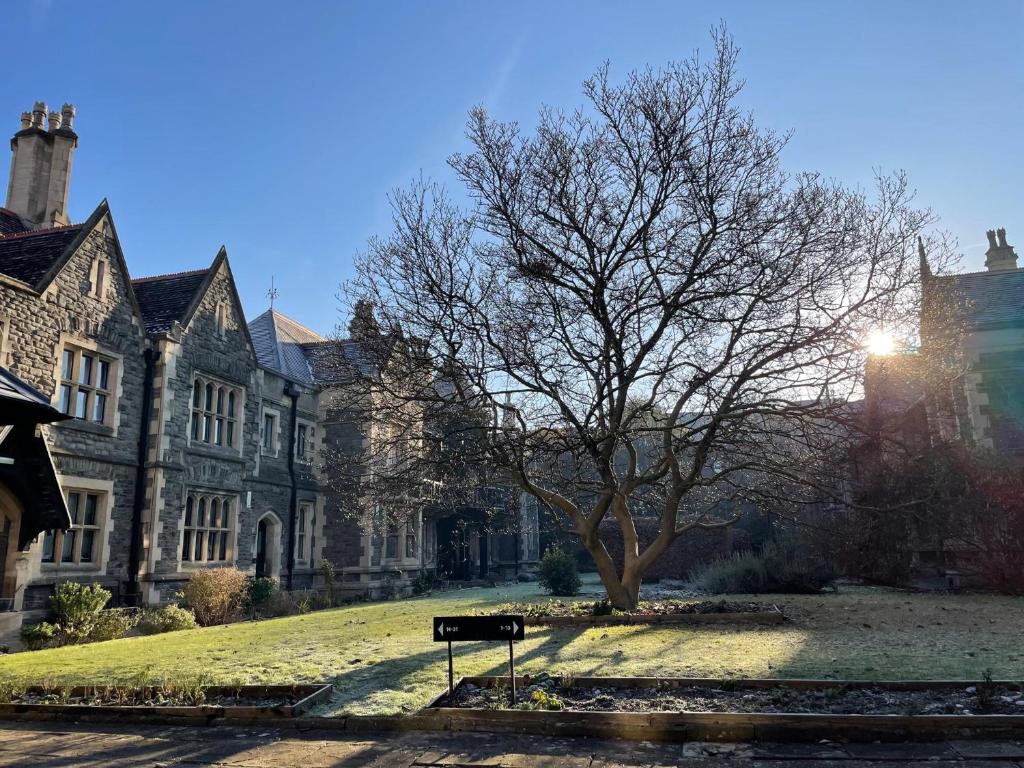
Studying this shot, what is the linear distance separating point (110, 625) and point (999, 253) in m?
32.3

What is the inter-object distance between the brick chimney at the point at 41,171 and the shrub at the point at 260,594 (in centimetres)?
1259

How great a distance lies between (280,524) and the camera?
947 inches

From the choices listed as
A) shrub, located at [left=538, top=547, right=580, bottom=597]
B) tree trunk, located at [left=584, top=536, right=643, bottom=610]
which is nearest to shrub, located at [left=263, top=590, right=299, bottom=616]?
shrub, located at [left=538, top=547, right=580, bottom=597]

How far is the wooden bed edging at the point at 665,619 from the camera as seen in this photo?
43.1 feet

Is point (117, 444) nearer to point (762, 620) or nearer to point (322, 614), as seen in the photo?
point (322, 614)

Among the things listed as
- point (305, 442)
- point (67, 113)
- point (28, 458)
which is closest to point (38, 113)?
point (67, 113)

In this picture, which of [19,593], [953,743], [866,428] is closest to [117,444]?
[19,593]

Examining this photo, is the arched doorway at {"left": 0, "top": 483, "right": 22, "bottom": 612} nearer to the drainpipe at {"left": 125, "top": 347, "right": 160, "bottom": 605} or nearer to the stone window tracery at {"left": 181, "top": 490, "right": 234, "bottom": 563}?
the drainpipe at {"left": 125, "top": 347, "right": 160, "bottom": 605}

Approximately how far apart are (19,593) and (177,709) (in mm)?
9169

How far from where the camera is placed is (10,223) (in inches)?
836

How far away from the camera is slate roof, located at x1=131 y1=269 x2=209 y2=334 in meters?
19.9

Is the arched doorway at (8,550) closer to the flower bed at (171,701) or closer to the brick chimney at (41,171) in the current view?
the flower bed at (171,701)

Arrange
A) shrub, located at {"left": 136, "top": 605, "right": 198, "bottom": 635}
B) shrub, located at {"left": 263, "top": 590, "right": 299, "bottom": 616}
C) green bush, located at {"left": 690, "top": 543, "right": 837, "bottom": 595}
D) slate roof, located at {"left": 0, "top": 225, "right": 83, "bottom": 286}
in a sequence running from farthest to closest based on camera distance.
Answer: shrub, located at {"left": 263, "top": 590, "right": 299, "bottom": 616}
green bush, located at {"left": 690, "top": 543, "right": 837, "bottom": 595}
slate roof, located at {"left": 0, "top": 225, "right": 83, "bottom": 286}
shrub, located at {"left": 136, "top": 605, "right": 198, "bottom": 635}

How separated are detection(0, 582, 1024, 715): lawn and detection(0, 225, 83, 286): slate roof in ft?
27.3
